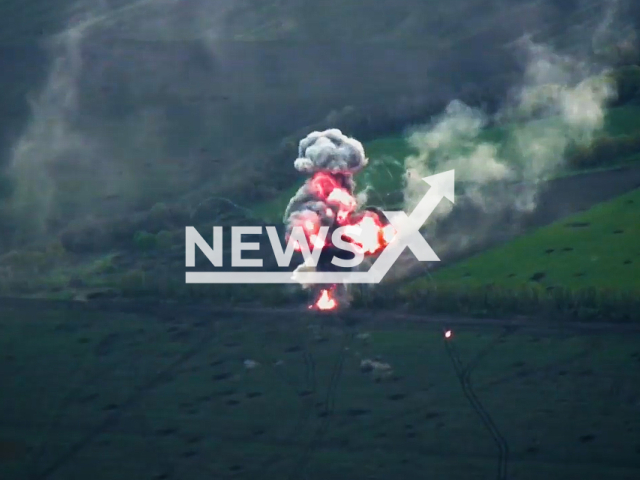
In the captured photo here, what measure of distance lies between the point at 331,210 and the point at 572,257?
1492 cm

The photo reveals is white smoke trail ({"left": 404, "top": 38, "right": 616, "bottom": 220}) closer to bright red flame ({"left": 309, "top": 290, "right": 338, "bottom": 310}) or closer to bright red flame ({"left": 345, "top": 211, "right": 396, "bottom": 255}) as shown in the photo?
bright red flame ({"left": 345, "top": 211, "right": 396, "bottom": 255})

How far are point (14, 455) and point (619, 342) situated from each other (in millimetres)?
32780

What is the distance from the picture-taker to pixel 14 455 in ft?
207

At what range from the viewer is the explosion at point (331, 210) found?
243 ft

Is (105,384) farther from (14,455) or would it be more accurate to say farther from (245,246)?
(245,246)

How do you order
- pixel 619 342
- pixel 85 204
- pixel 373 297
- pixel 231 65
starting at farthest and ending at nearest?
1. pixel 231 65
2. pixel 85 204
3. pixel 373 297
4. pixel 619 342

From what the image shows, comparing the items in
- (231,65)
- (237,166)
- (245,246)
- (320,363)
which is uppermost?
(231,65)

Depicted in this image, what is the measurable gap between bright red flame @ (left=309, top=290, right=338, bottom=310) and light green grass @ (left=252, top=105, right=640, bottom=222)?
9435mm

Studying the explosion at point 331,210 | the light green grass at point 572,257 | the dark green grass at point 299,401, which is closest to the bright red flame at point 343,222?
the explosion at point 331,210

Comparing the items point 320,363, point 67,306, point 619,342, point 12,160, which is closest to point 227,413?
point 320,363

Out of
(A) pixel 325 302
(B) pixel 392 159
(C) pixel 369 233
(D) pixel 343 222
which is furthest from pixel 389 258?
(B) pixel 392 159

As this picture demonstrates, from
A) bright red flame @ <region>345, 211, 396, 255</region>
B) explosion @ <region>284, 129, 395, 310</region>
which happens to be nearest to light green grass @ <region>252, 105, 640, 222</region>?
explosion @ <region>284, 129, 395, 310</region>

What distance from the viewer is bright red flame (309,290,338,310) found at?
2852 inches

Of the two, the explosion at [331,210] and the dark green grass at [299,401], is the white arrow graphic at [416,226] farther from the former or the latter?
the dark green grass at [299,401]
